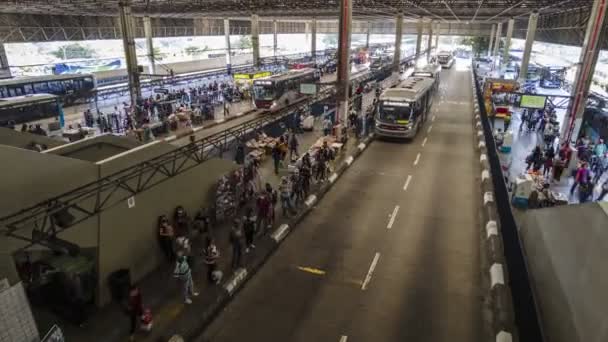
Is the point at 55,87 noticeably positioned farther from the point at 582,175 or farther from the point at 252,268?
the point at 582,175

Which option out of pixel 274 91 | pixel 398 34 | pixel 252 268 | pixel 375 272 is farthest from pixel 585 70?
pixel 398 34

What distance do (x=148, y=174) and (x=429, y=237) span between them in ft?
30.8

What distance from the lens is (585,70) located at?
838 inches

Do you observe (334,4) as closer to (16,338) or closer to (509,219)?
(509,219)

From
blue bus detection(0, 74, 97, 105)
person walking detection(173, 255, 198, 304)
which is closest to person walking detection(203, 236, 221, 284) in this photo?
person walking detection(173, 255, 198, 304)

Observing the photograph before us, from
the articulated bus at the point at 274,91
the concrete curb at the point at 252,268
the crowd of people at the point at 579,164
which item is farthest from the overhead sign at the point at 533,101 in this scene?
the articulated bus at the point at 274,91

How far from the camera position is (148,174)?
36.7 ft

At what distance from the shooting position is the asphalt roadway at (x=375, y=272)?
945cm

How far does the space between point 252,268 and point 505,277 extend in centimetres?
719

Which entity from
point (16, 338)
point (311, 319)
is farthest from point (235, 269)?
point (16, 338)

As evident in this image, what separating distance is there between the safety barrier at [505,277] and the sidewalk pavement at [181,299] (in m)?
6.54

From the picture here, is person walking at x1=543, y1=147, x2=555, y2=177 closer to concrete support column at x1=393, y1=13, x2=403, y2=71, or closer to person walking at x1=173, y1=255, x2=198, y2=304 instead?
person walking at x1=173, y1=255, x2=198, y2=304

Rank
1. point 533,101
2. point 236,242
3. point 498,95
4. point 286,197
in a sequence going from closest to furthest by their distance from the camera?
point 236,242, point 286,197, point 533,101, point 498,95

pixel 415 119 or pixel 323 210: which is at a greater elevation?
pixel 415 119
